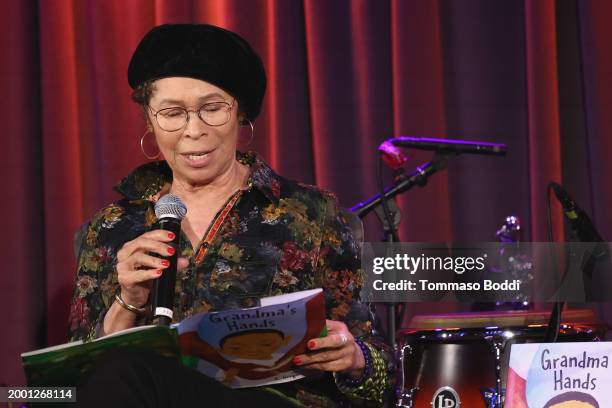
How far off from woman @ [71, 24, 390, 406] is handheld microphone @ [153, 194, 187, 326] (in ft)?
1.19

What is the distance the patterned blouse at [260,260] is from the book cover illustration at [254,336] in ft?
0.84

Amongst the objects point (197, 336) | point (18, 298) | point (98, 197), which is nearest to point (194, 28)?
point (197, 336)

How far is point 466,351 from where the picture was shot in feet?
7.02

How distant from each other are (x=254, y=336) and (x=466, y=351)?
922mm

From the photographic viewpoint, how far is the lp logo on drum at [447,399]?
2.13 meters

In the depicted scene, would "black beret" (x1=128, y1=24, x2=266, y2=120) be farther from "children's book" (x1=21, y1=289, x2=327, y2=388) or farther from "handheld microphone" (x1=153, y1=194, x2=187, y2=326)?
"children's book" (x1=21, y1=289, x2=327, y2=388)

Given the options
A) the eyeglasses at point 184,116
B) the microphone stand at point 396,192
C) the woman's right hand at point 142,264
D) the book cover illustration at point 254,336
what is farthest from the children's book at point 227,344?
the microphone stand at point 396,192

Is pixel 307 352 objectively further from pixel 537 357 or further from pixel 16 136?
pixel 16 136

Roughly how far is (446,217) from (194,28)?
1.15 meters

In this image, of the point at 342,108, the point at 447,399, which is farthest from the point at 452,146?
the point at 447,399

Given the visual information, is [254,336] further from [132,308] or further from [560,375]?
[560,375]

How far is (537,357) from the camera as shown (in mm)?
1836

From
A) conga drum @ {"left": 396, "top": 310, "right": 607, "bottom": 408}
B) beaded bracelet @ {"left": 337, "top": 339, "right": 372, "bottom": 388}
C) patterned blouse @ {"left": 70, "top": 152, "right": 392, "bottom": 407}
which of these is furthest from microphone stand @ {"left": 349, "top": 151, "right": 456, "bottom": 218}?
beaded bracelet @ {"left": 337, "top": 339, "right": 372, "bottom": 388}

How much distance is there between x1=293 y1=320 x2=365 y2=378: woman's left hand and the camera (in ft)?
4.73
